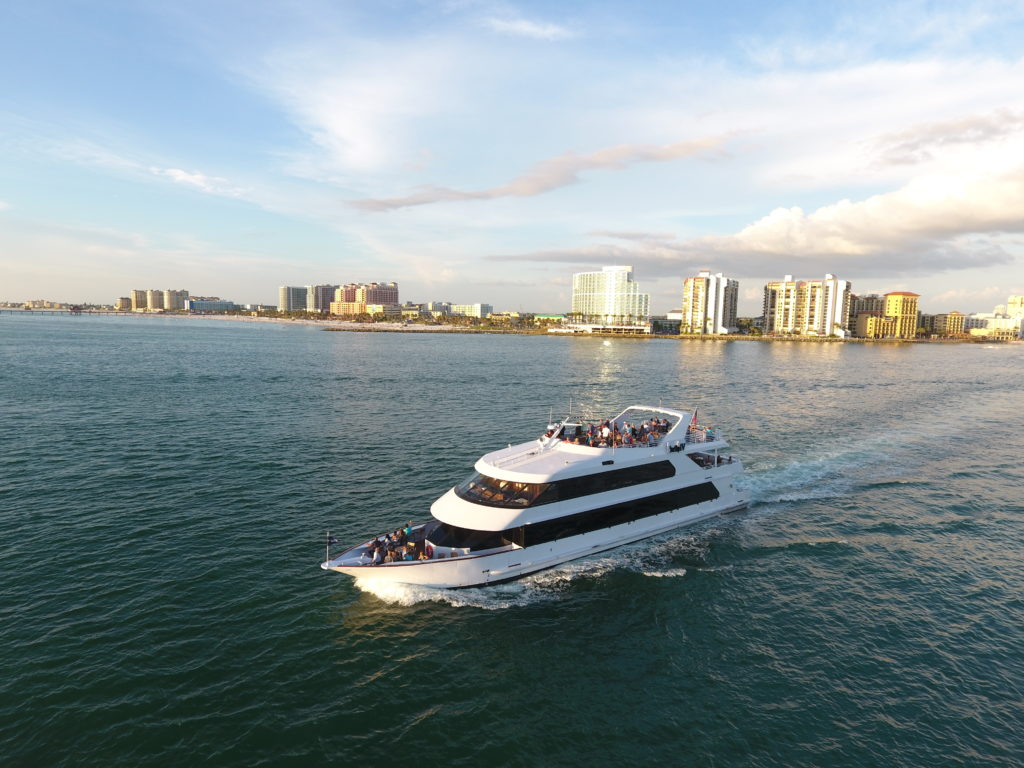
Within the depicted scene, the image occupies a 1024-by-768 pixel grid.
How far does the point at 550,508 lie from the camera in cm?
2400

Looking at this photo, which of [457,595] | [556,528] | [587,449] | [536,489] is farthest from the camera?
[587,449]

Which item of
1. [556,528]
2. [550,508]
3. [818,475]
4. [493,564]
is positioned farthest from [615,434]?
[818,475]

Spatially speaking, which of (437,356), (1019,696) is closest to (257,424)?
(1019,696)

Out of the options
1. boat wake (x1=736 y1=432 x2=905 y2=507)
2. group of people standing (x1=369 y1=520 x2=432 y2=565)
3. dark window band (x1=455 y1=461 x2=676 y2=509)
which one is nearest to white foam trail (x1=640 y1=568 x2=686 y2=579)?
dark window band (x1=455 y1=461 x2=676 y2=509)

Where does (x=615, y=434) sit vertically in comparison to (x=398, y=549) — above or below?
above

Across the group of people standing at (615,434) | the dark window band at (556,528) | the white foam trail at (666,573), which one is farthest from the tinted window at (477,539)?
the group of people standing at (615,434)

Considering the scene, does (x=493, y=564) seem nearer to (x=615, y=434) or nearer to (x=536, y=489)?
(x=536, y=489)

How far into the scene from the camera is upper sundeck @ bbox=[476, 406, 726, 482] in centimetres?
2489

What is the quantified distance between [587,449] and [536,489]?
4301 millimetres

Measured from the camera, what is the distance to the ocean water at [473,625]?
588 inches

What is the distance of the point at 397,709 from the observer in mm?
15789

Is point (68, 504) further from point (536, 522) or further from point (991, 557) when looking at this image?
point (991, 557)

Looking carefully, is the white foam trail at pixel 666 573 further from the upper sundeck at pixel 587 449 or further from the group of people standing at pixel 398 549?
the group of people standing at pixel 398 549

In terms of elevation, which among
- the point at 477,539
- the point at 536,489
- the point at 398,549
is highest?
the point at 536,489
